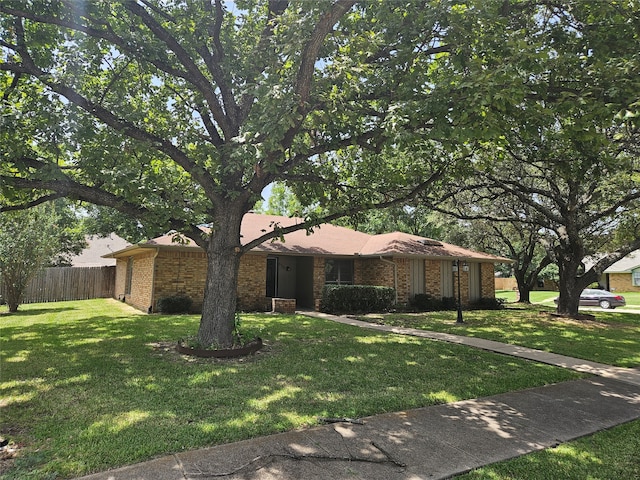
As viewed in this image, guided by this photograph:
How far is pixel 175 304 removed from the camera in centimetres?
1422

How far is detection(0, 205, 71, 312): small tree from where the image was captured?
14.6 m

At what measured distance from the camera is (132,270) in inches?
723

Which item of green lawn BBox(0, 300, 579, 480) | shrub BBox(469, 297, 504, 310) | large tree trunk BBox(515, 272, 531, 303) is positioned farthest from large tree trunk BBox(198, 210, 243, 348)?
large tree trunk BBox(515, 272, 531, 303)

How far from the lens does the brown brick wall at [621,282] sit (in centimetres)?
3928

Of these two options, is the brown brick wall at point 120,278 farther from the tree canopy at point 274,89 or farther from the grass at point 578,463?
the grass at point 578,463

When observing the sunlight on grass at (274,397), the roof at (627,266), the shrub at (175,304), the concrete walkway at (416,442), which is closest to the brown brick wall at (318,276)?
the shrub at (175,304)

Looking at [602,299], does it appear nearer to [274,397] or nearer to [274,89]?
[274,397]

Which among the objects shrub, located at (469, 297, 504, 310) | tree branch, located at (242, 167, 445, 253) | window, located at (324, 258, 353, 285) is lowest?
shrub, located at (469, 297, 504, 310)

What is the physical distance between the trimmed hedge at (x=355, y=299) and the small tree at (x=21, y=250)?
36.3ft

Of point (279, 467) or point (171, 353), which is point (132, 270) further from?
point (279, 467)

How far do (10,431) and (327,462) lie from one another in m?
3.22

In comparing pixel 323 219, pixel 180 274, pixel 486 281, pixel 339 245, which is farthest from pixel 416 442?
pixel 486 281

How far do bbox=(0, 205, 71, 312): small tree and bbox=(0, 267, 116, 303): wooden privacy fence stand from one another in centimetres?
482

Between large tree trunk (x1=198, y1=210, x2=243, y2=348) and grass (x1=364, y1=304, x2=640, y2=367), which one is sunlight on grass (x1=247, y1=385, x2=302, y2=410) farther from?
grass (x1=364, y1=304, x2=640, y2=367)
